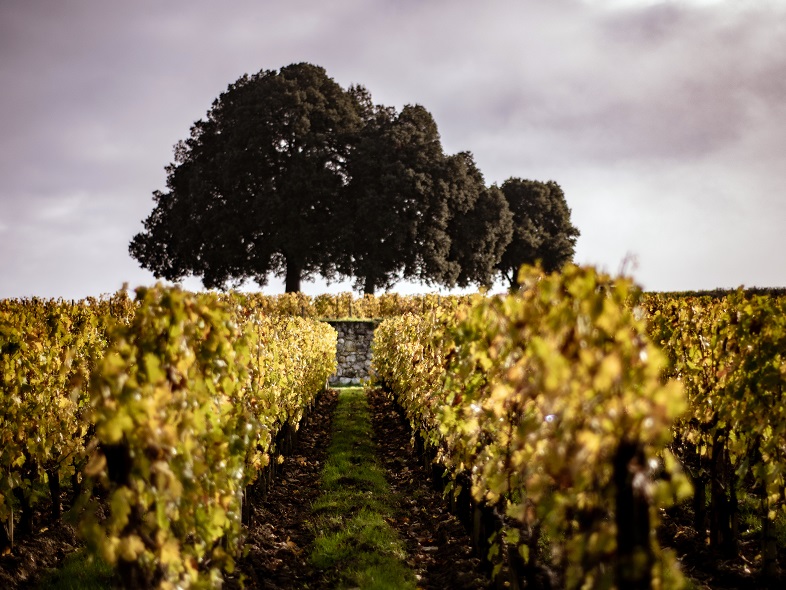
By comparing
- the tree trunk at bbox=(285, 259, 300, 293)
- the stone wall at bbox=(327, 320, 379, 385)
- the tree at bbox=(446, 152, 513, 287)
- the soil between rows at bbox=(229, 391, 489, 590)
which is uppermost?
the tree at bbox=(446, 152, 513, 287)

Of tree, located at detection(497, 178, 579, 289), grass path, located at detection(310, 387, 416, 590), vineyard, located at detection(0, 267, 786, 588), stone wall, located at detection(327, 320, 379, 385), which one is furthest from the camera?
tree, located at detection(497, 178, 579, 289)

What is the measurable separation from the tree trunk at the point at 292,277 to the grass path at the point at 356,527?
974 inches

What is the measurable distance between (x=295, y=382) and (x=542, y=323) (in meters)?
7.64

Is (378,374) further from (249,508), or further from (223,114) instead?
(223,114)

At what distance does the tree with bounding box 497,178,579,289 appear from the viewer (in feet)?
167

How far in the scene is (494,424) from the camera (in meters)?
5.20

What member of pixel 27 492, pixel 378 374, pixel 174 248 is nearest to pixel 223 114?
pixel 174 248

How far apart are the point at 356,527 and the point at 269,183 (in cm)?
2836

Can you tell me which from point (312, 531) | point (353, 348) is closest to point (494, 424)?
point (312, 531)

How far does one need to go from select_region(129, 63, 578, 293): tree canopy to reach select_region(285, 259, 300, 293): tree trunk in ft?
0.20

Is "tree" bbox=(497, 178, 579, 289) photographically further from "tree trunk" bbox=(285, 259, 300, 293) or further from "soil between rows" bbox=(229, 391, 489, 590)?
"soil between rows" bbox=(229, 391, 489, 590)

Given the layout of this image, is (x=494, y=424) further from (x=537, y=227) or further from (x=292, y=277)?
(x=537, y=227)

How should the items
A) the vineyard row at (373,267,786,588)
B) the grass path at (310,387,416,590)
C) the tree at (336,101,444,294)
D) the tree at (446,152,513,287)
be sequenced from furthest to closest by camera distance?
the tree at (446,152,513,287) < the tree at (336,101,444,294) < the grass path at (310,387,416,590) < the vineyard row at (373,267,786,588)

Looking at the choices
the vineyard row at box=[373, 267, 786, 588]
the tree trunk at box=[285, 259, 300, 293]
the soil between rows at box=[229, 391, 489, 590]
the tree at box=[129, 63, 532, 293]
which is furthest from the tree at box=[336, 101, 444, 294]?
the vineyard row at box=[373, 267, 786, 588]
